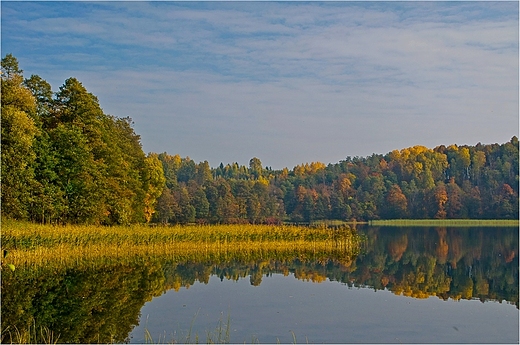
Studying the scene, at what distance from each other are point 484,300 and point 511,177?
89580 millimetres

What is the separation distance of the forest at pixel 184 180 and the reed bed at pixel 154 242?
11.0ft

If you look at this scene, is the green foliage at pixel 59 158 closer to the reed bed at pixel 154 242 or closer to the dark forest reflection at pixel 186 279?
the reed bed at pixel 154 242

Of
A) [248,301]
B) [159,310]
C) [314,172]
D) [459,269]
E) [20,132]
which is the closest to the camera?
[159,310]

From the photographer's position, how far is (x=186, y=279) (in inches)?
850

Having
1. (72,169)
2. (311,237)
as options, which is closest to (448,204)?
(311,237)

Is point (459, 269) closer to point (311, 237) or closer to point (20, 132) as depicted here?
point (311, 237)

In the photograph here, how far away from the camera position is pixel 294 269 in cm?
2483

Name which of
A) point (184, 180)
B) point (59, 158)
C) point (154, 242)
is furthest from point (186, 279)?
point (184, 180)

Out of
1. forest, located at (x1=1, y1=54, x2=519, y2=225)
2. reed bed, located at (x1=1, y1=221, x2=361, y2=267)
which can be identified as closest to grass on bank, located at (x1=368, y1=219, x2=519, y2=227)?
forest, located at (x1=1, y1=54, x2=519, y2=225)

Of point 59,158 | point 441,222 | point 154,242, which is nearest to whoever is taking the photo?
point 154,242

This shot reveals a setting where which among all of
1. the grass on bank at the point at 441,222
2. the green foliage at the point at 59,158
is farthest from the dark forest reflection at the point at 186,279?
the grass on bank at the point at 441,222

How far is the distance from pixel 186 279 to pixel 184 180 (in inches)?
4110

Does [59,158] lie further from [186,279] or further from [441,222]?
[441,222]

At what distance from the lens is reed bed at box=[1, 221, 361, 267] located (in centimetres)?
2422
